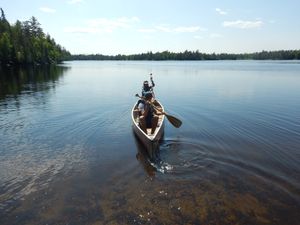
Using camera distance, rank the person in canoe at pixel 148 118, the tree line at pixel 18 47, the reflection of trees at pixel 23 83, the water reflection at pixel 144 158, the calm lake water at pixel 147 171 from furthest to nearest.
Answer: the tree line at pixel 18 47 → the reflection of trees at pixel 23 83 → the person in canoe at pixel 148 118 → the water reflection at pixel 144 158 → the calm lake water at pixel 147 171

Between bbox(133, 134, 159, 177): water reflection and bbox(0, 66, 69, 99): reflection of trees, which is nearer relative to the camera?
bbox(133, 134, 159, 177): water reflection

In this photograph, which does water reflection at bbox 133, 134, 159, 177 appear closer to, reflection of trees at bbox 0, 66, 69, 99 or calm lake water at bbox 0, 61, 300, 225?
calm lake water at bbox 0, 61, 300, 225

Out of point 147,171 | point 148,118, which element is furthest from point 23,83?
point 147,171

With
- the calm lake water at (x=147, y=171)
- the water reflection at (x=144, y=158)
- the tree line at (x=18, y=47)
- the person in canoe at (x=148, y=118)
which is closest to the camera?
the calm lake water at (x=147, y=171)

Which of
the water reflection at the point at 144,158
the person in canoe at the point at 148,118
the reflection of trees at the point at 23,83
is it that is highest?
the person in canoe at the point at 148,118

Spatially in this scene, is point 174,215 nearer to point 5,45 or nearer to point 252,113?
point 252,113

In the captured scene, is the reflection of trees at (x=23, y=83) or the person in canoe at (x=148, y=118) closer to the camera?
the person in canoe at (x=148, y=118)

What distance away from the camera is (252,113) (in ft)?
66.7

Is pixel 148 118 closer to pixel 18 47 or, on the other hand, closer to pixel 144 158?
pixel 144 158

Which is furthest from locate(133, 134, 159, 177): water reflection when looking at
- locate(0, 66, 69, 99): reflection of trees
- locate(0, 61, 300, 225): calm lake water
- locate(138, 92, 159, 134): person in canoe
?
locate(0, 66, 69, 99): reflection of trees

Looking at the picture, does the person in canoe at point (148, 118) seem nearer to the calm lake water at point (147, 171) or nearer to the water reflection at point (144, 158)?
the water reflection at point (144, 158)

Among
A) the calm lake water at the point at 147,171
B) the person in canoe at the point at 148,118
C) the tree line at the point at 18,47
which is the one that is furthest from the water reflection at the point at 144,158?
the tree line at the point at 18,47

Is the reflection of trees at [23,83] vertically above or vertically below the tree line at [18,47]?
below

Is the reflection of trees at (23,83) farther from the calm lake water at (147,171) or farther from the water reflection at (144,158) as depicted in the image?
the water reflection at (144,158)
